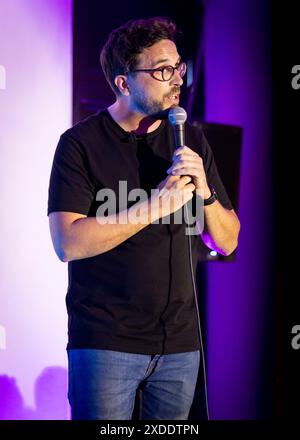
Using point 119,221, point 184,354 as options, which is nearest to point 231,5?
point 119,221

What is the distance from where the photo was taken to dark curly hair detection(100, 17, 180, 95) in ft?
6.23

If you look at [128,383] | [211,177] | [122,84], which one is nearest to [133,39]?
[122,84]

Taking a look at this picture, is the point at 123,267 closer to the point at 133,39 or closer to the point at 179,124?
the point at 179,124

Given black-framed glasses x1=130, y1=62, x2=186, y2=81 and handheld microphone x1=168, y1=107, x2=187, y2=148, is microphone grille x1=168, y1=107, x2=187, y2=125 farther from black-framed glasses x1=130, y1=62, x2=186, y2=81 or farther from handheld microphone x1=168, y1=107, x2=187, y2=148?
black-framed glasses x1=130, y1=62, x2=186, y2=81

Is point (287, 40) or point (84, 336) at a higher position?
point (287, 40)

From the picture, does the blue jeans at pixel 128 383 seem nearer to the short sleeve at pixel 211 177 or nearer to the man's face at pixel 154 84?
the short sleeve at pixel 211 177

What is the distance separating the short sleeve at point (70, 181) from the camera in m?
1.69

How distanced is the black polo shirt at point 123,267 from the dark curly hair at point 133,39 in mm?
242

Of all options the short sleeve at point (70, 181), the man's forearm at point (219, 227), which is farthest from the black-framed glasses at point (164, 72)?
the man's forearm at point (219, 227)

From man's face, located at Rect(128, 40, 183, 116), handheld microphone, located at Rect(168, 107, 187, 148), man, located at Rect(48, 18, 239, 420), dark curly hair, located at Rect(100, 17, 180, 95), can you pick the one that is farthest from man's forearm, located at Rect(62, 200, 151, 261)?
dark curly hair, located at Rect(100, 17, 180, 95)

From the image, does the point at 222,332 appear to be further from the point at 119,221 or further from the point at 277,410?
the point at 119,221

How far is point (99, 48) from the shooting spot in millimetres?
3131

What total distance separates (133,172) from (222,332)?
1.62 metres

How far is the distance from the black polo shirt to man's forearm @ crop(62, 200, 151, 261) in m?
0.06
